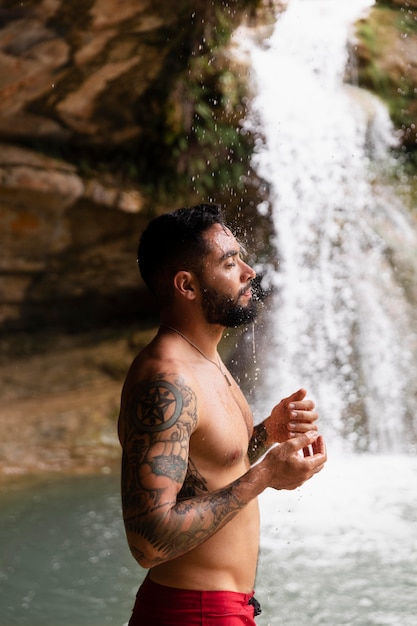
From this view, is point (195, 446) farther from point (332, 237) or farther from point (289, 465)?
point (332, 237)

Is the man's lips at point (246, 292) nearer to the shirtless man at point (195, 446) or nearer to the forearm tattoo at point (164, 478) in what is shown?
the shirtless man at point (195, 446)

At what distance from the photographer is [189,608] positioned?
73.1 inches

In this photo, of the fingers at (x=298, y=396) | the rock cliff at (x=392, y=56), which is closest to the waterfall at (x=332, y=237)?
the rock cliff at (x=392, y=56)

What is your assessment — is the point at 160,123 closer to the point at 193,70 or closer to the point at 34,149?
the point at 193,70

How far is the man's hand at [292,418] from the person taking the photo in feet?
6.55

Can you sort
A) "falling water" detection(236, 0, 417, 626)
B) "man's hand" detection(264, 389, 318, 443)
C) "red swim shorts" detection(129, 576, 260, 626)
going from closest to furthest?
1. "red swim shorts" detection(129, 576, 260, 626)
2. "man's hand" detection(264, 389, 318, 443)
3. "falling water" detection(236, 0, 417, 626)

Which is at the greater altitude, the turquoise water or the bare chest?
the bare chest

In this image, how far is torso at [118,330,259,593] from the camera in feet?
6.27

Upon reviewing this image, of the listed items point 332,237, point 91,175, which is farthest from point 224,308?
point 332,237

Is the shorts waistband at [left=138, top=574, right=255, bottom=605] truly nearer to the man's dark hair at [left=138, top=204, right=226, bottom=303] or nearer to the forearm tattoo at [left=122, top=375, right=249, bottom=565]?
the forearm tattoo at [left=122, top=375, right=249, bottom=565]

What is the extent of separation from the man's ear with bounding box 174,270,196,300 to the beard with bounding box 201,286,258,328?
27 millimetres

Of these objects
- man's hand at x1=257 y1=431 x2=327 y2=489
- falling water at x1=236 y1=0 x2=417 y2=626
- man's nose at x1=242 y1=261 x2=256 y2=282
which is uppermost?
man's nose at x1=242 y1=261 x2=256 y2=282

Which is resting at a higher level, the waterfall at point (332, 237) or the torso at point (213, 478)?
the torso at point (213, 478)

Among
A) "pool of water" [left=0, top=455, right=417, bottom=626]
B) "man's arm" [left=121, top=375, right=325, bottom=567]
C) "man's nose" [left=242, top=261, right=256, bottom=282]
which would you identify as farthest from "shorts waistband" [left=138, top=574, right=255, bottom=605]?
"pool of water" [left=0, top=455, right=417, bottom=626]
